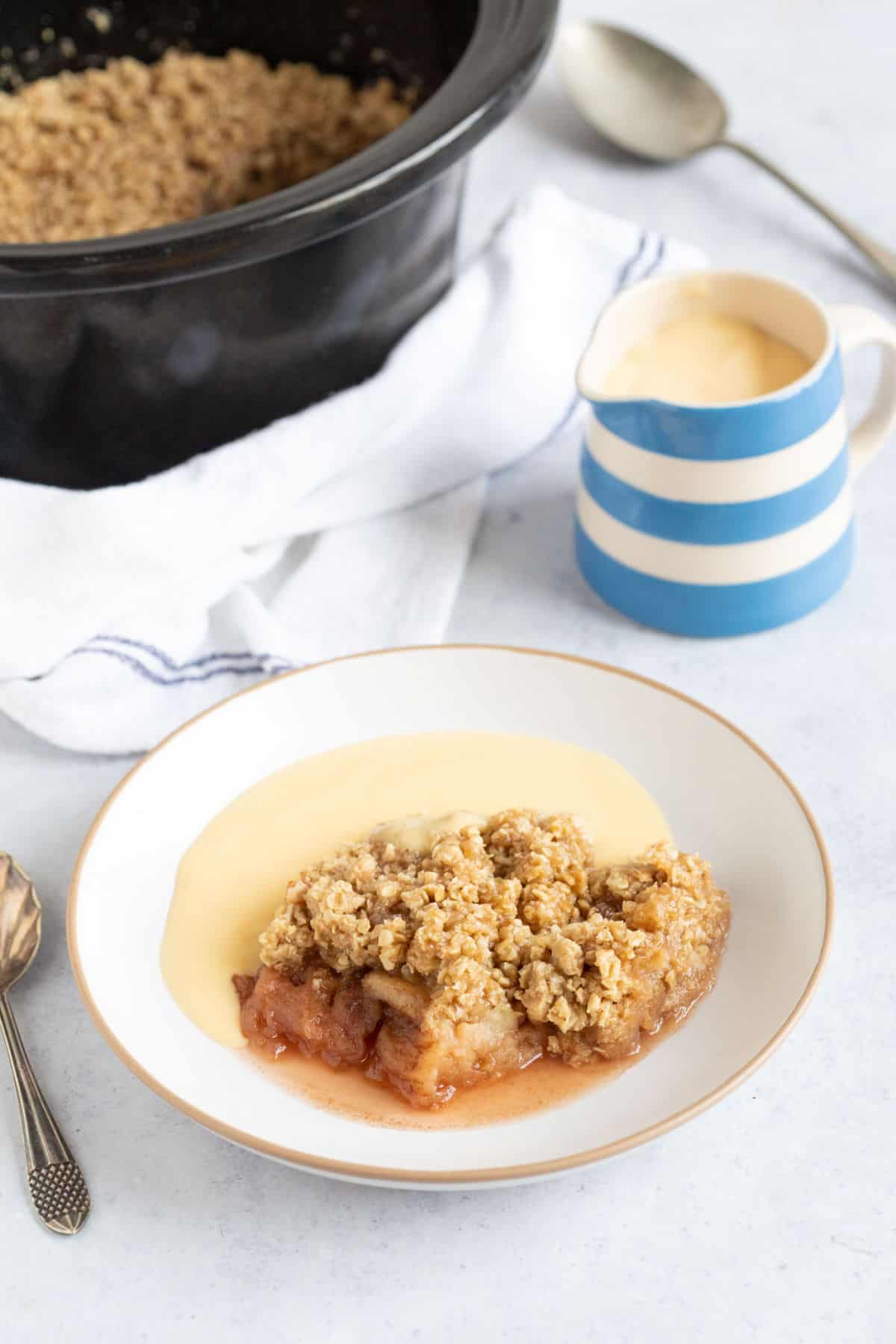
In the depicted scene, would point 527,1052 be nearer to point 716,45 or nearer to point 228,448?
point 228,448

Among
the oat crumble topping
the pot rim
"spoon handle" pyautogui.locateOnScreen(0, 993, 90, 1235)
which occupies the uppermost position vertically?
the pot rim

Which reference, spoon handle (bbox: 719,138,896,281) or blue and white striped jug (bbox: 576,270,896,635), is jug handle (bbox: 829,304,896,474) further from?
spoon handle (bbox: 719,138,896,281)

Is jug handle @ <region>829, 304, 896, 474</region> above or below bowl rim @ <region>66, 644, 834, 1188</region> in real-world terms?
above

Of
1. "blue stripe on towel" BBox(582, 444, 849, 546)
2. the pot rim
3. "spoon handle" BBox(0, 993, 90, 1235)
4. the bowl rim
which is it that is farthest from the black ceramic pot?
"spoon handle" BBox(0, 993, 90, 1235)

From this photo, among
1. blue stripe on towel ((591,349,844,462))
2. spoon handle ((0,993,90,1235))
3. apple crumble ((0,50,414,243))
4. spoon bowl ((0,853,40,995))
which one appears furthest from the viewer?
apple crumble ((0,50,414,243))

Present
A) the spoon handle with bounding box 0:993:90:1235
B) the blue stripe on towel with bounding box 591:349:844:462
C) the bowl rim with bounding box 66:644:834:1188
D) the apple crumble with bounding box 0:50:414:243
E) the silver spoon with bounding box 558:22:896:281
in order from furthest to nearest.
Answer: the silver spoon with bounding box 558:22:896:281, the apple crumble with bounding box 0:50:414:243, the blue stripe on towel with bounding box 591:349:844:462, the spoon handle with bounding box 0:993:90:1235, the bowl rim with bounding box 66:644:834:1188

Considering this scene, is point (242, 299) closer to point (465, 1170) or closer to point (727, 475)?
point (727, 475)

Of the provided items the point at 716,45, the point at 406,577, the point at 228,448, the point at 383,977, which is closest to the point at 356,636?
the point at 406,577
